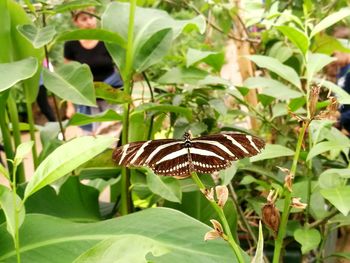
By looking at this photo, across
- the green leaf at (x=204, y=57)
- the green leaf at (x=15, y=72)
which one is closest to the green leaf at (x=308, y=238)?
the green leaf at (x=204, y=57)

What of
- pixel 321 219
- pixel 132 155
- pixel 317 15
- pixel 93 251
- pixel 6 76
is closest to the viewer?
pixel 93 251

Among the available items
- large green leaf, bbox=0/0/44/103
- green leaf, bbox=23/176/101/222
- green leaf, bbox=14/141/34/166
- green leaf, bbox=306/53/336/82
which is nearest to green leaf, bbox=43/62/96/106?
large green leaf, bbox=0/0/44/103

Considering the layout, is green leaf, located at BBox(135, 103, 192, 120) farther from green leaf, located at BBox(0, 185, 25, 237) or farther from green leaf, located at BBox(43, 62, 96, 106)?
green leaf, located at BBox(0, 185, 25, 237)

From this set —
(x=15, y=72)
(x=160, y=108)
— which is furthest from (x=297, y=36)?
(x=15, y=72)

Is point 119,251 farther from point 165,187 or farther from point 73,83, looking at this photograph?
point 73,83

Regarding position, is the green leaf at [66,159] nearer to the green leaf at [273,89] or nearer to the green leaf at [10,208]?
the green leaf at [10,208]

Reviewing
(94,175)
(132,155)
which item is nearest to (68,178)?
(94,175)

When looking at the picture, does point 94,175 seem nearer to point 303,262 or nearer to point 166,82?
point 166,82
